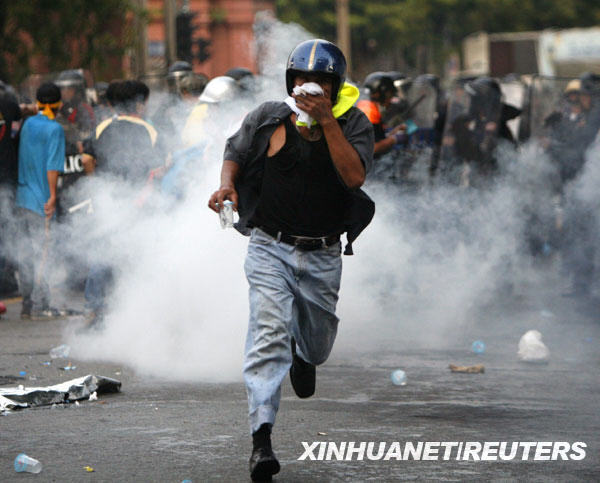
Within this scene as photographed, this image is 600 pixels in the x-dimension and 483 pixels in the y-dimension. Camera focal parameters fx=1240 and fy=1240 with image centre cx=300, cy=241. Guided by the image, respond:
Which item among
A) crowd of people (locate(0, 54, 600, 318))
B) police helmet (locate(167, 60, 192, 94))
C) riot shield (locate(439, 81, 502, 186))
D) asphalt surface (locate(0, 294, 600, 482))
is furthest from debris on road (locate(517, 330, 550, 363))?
police helmet (locate(167, 60, 192, 94))

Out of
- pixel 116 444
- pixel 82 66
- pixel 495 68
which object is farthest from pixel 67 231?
pixel 495 68

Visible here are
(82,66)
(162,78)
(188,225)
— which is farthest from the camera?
(82,66)

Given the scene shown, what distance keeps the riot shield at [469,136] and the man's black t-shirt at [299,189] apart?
7108mm

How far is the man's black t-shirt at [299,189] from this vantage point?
4.89 metres

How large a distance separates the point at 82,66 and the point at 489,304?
10.9m

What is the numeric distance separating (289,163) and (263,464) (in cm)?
118

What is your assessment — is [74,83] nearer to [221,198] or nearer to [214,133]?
[214,133]

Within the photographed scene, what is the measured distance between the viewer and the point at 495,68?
37250 mm

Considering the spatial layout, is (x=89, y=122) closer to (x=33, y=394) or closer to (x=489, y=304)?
(x=489, y=304)

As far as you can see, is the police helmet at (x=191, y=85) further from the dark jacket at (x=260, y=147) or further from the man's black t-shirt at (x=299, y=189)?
the man's black t-shirt at (x=299, y=189)

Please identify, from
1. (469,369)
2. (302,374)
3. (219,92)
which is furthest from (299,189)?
(219,92)

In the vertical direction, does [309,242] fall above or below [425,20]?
below

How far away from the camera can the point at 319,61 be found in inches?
190

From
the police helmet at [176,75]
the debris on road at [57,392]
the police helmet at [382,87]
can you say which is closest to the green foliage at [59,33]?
the police helmet at [176,75]
